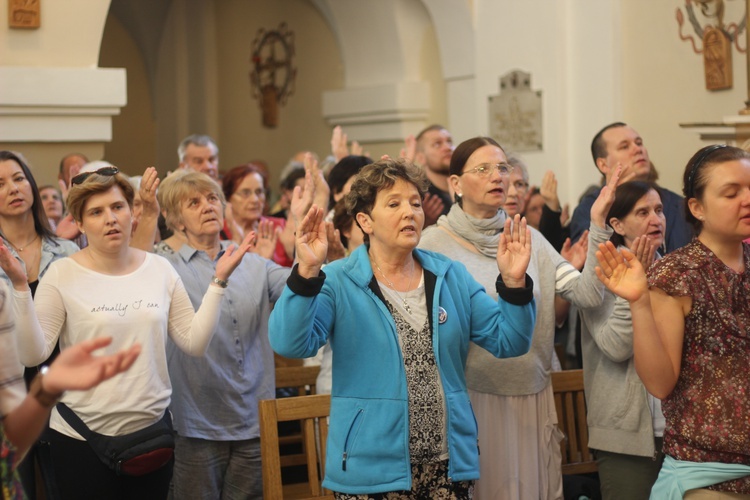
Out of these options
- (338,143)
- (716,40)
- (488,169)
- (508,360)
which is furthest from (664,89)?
(508,360)

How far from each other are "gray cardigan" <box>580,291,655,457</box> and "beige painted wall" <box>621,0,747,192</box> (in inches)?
125

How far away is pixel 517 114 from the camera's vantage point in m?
7.86

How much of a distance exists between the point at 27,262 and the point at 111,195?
2.25 feet

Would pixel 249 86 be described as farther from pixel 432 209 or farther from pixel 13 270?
pixel 13 270

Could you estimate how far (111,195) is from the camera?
11.5 ft

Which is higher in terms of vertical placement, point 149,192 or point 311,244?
point 149,192

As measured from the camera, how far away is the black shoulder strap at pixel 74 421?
3.33 metres

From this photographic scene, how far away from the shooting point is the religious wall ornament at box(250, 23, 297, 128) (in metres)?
10.9

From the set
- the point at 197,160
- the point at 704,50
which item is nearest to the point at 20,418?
the point at 197,160

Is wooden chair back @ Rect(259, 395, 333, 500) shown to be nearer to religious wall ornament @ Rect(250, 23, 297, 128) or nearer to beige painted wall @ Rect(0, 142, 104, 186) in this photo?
beige painted wall @ Rect(0, 142, 104, 186)

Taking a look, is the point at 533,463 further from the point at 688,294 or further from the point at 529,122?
the point at 529,122

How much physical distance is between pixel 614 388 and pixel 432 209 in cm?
157

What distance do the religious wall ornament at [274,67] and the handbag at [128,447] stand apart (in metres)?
7.81

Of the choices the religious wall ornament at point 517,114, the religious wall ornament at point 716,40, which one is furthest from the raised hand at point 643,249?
the religious wall ornament at point 517,114
